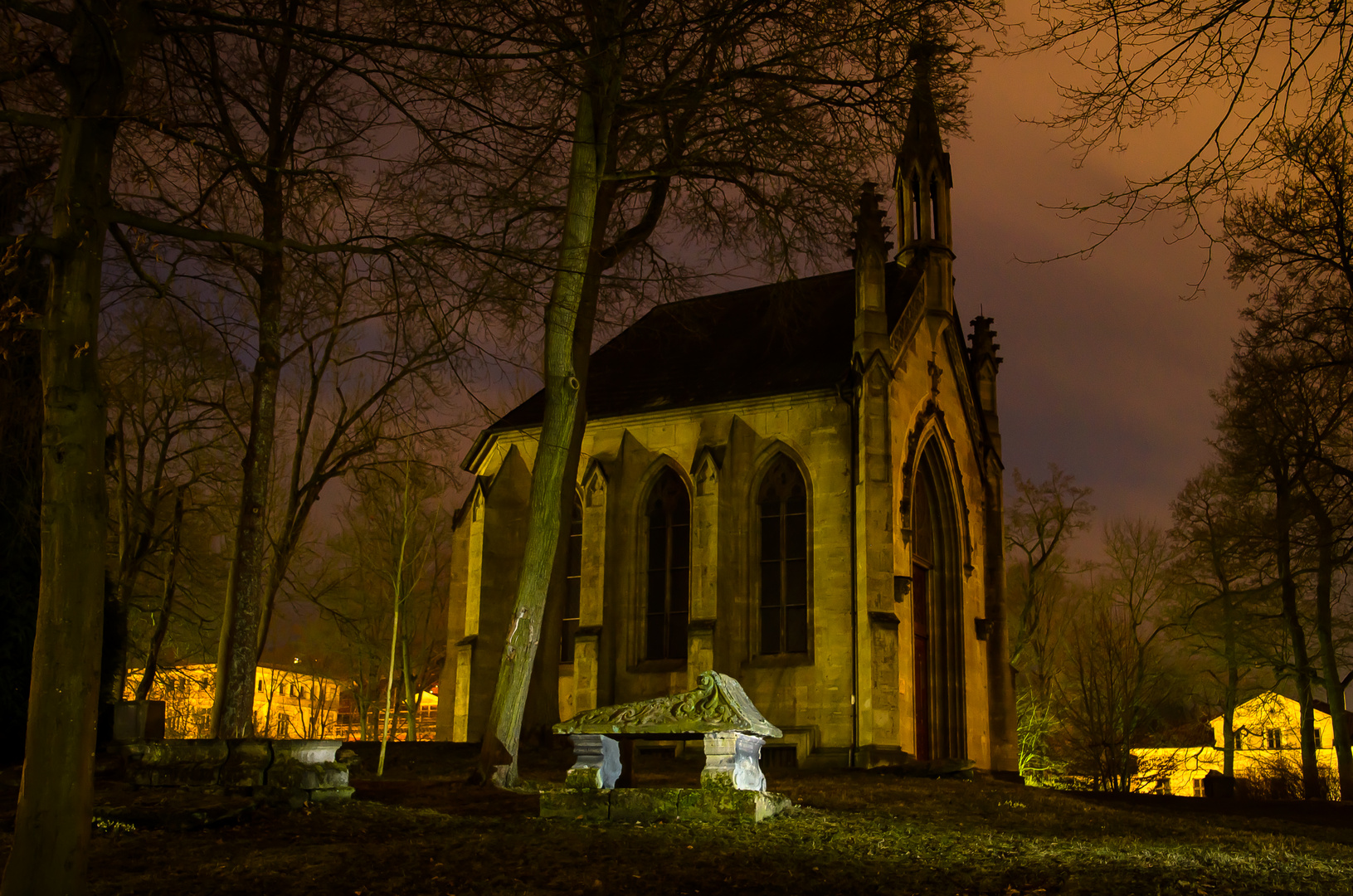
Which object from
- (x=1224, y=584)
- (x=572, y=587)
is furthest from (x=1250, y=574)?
(x=572, y=587)

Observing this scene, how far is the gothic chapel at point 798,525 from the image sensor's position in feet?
73.9

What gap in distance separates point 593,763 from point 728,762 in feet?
4.35

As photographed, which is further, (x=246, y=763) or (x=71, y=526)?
(x=246, y=763)

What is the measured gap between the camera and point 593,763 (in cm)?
1121

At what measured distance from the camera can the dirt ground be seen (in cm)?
759

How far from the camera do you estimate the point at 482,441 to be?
27562 mm

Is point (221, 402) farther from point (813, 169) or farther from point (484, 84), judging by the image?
point (484, 84)

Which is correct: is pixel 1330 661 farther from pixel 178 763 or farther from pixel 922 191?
pixel 178 763

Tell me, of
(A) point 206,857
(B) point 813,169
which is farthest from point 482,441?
(A) point 206,857

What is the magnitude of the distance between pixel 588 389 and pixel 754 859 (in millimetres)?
20143

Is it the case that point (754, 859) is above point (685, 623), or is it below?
below

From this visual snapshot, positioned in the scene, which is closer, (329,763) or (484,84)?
(484,84)

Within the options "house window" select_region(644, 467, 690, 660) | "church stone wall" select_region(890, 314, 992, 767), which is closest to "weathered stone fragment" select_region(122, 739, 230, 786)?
"house window" select_region(644, 467, 690, 660)

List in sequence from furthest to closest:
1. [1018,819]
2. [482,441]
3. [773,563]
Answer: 1. [482,441]
2. [773,563]
3. [1018,819]
